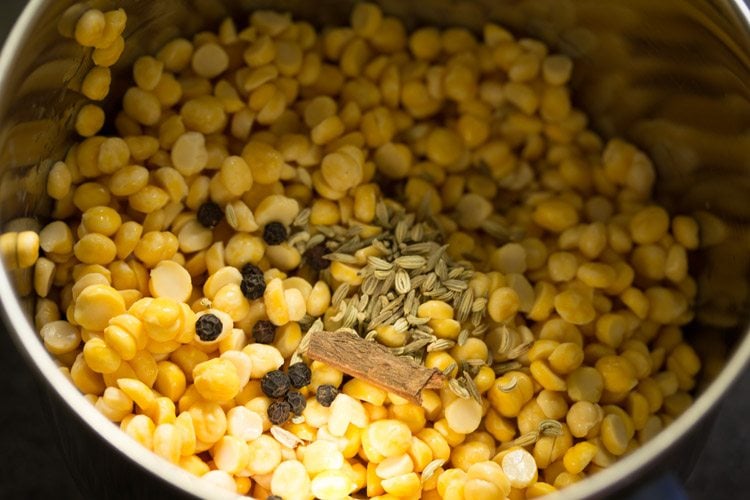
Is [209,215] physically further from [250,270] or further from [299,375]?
[299,375]

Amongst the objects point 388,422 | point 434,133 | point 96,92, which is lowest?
point 388,422

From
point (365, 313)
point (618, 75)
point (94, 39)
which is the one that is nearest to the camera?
point (94, 39)

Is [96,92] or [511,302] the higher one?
[96,92]

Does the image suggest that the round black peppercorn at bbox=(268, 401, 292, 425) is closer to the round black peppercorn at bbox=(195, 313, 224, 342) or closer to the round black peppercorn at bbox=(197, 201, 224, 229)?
the round black peppercorn at bbox=(195, 313, 224, 342)

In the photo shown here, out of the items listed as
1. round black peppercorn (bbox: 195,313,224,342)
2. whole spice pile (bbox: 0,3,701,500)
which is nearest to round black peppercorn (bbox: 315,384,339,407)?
whole spice pile (bbox: 0,3,701,500)

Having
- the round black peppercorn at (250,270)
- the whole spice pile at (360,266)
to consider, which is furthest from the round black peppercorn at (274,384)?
the round black peppercorn at (250,270)

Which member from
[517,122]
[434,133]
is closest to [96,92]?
[434,133]

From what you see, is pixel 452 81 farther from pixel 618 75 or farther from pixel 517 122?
pixel 618 75

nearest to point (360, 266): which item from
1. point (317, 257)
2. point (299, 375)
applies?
point (317, 257)
